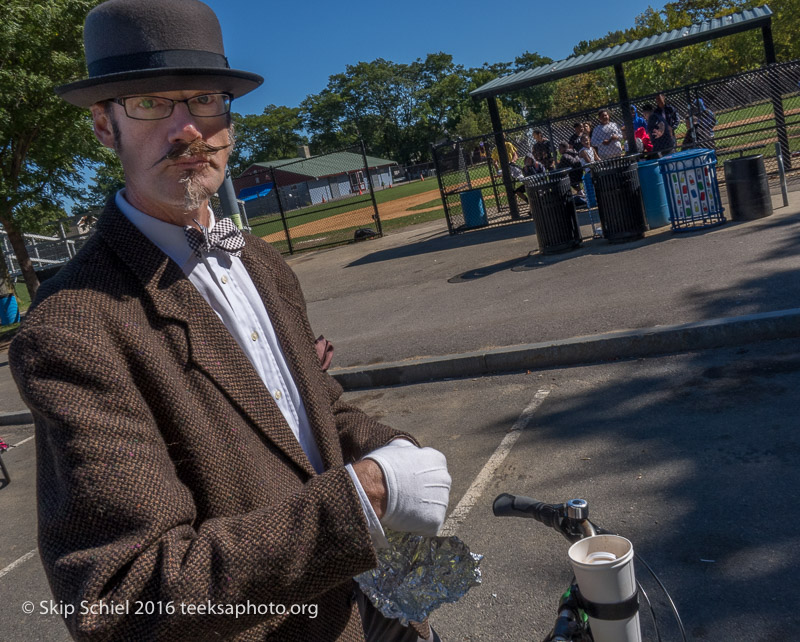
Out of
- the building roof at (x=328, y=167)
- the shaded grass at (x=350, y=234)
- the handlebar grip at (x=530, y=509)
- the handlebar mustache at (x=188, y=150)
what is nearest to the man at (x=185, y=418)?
the handlebar mustache at (x=188, y=150)

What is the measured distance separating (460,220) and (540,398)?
1382 centimetres

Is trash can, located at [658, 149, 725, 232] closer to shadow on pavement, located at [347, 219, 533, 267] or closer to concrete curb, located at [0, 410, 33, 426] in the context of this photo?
shadow on pavement, located at [347, 219, 533, 267]

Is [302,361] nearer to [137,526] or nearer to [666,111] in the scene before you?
[137,526]

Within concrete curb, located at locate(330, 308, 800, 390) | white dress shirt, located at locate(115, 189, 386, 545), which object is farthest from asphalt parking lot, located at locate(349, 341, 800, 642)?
white dress shirt, located at locate(115, 189, 386, 545)

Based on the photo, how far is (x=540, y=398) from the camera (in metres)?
6.18

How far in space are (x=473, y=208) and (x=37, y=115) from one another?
30.1 feet

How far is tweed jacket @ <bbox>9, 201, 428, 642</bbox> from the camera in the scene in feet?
4.09

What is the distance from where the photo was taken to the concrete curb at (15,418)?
9328 millimetres

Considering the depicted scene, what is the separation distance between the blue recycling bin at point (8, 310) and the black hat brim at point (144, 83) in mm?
19011

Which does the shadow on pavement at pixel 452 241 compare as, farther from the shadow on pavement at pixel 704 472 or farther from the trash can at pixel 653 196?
the shadow on pavement at pixel 704 472

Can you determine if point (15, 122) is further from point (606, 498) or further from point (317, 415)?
point (317, 415)

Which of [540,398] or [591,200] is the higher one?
[591,200]

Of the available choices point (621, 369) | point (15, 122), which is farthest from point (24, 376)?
point (15, 122)

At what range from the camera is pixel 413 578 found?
179 cm
